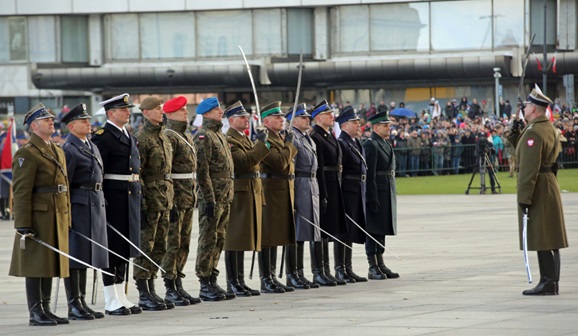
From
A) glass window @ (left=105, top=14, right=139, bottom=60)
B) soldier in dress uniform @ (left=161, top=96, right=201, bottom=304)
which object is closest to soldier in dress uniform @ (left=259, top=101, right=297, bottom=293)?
soldier in dress uniform @ (left=161, top=96, right=201, bottom=304)

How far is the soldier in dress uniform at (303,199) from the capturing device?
608 inches

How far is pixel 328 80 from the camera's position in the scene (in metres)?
64.7

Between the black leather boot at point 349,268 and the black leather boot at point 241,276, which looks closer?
the black leather boot at point 241,276

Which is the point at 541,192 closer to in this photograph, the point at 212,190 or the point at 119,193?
the point at 212,190

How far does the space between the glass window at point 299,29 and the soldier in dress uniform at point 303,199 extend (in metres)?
50.3

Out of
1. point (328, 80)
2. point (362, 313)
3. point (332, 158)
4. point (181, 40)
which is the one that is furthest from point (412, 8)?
point (362, 313)

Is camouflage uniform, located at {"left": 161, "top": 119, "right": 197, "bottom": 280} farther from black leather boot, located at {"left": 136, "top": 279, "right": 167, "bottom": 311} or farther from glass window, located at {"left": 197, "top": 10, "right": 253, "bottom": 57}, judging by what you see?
glass window, located at {"left": 197, "top": 10, "right": 253, "bottom": 57}

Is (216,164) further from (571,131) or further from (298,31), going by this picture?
(298,31)

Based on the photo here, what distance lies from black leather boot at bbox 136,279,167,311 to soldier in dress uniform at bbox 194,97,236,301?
92 cm

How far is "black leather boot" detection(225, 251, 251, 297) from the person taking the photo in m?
14.5

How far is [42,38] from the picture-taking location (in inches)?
2721

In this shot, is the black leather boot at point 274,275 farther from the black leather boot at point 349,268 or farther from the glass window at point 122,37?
the glass window at point 122,37

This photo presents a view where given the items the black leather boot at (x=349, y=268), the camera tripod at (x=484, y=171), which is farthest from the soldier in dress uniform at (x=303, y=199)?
the camera tripod at (x=484, y=171)

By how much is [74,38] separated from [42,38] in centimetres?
167
